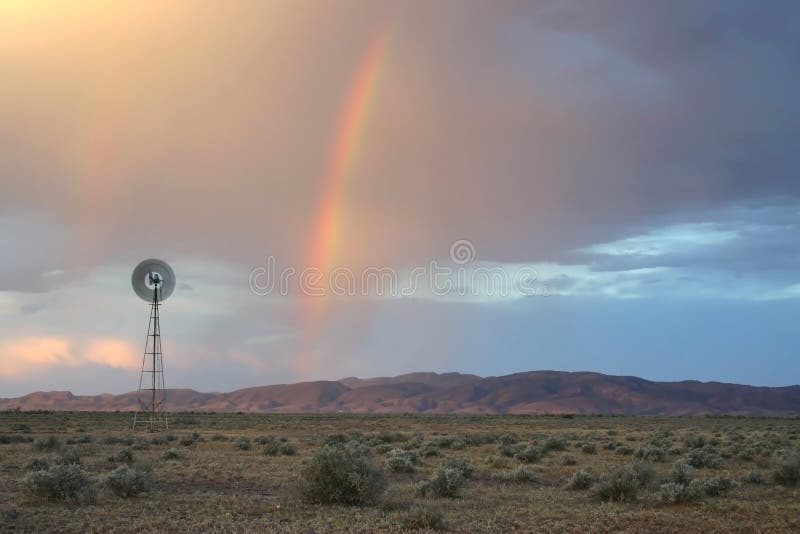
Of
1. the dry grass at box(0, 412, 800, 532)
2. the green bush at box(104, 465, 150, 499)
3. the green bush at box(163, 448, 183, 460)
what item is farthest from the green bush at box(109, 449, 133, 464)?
the green bush at box(104, 465, 150, 499)

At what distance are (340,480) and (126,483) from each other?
521 cm

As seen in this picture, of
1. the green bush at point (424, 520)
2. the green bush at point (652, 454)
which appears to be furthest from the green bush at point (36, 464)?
the green bush at point (652, 454)

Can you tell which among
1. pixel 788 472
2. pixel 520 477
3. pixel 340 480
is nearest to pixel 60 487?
pixel 340 480

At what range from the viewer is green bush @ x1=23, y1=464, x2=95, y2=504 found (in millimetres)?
15375

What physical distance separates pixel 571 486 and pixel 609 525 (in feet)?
18.0

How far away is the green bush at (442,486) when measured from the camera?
57.4 feet

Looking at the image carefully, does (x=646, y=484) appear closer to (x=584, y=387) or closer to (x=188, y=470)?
(x=188, y=470)

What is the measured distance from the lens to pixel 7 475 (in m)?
20.5

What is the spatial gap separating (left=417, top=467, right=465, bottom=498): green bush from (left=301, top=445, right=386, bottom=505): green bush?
1774 mm

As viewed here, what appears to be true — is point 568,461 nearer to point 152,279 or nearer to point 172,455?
point 172,455

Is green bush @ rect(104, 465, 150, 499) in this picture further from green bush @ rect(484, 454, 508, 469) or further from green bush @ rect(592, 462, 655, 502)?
green bush @ rect(484, 454, 508, 469)

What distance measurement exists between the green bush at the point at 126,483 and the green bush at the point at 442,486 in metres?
6.92

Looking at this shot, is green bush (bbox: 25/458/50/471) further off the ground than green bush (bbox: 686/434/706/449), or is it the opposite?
green bush (bbox: 25/458/50/471)

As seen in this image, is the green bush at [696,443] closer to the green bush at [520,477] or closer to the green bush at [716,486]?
the green bush at [520,477]
